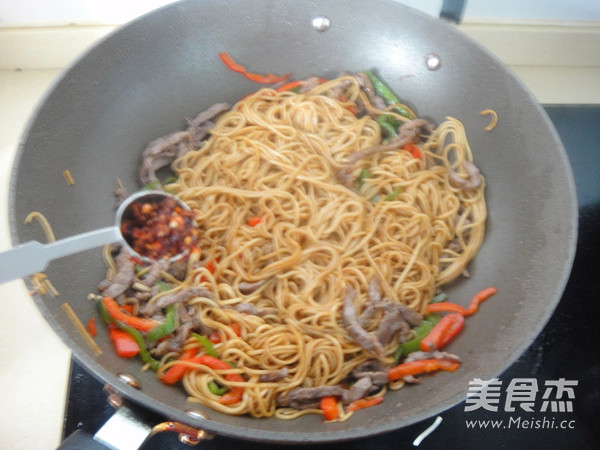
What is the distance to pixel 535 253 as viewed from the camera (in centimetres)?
211

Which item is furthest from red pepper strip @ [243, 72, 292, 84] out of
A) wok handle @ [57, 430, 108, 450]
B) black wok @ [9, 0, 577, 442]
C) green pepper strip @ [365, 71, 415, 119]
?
wok handle @ [57, 430, 108, 450]

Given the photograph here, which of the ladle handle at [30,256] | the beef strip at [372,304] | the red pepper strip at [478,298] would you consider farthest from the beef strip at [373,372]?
the ladle handle at [30,256]

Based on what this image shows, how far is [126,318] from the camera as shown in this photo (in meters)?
2.04

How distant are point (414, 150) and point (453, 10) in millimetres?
1190

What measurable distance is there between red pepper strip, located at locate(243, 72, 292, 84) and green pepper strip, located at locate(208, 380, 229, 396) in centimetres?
171

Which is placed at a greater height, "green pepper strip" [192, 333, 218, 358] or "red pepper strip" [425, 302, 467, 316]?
"red pepper strip" [425, 302, 467, 316]

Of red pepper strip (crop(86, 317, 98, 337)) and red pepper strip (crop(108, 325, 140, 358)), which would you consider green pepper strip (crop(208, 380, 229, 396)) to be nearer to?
red pepper strip (crop(108, 325, 140, 358))

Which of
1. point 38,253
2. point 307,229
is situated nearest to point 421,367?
point 307,229

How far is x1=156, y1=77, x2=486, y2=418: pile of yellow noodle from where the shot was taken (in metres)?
2.13

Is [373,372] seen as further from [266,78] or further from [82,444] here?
[266,78]

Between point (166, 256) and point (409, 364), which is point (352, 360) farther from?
point (166, 256)

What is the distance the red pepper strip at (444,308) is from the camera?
2.18 meters

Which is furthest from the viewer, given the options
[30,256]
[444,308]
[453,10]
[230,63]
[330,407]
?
[453,10]

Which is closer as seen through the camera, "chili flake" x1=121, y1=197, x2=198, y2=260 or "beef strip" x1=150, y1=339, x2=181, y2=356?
"beef strip" x1=150, y1=339, x2=181, y2=356
